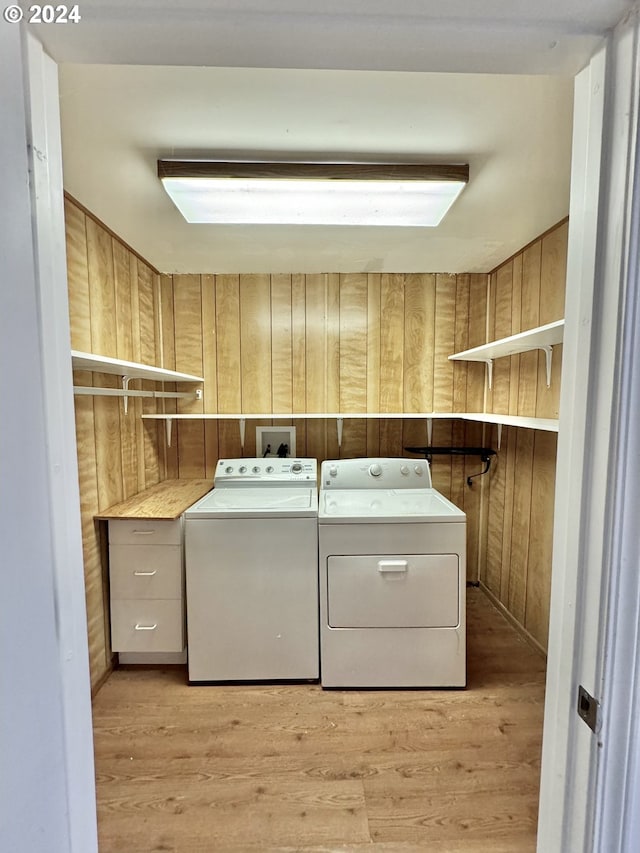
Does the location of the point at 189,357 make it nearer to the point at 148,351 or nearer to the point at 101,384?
the point at 148,351

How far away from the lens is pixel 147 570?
1.74 meters

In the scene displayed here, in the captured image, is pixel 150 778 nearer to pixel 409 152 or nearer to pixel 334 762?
pixel 334 762

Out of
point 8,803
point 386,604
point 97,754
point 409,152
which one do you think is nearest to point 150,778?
point 97,754

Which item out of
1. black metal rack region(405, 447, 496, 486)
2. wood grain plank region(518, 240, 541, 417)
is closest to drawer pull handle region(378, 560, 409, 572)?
black metal rack region(405, 447, 496, 486)

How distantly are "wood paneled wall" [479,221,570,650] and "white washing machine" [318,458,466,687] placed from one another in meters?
0.58

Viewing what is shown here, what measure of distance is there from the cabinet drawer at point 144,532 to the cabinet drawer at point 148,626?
31cm

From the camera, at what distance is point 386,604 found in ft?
5.45

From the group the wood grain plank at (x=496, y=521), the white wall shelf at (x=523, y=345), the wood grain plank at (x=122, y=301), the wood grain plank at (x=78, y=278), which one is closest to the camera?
the white wall shelf at (x=523, y=345)

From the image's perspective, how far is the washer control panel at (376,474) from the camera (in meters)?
2.14

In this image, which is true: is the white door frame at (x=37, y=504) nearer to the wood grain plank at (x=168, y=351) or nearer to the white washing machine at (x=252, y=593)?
the white washing machine at (x=252, y=593)

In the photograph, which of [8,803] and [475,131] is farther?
[475,131]

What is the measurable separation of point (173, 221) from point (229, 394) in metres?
1.05

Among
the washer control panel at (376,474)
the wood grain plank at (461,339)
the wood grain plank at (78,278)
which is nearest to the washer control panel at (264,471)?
the washer control panel at (376,474)

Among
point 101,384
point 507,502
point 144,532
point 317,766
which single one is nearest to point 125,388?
point 101,384
